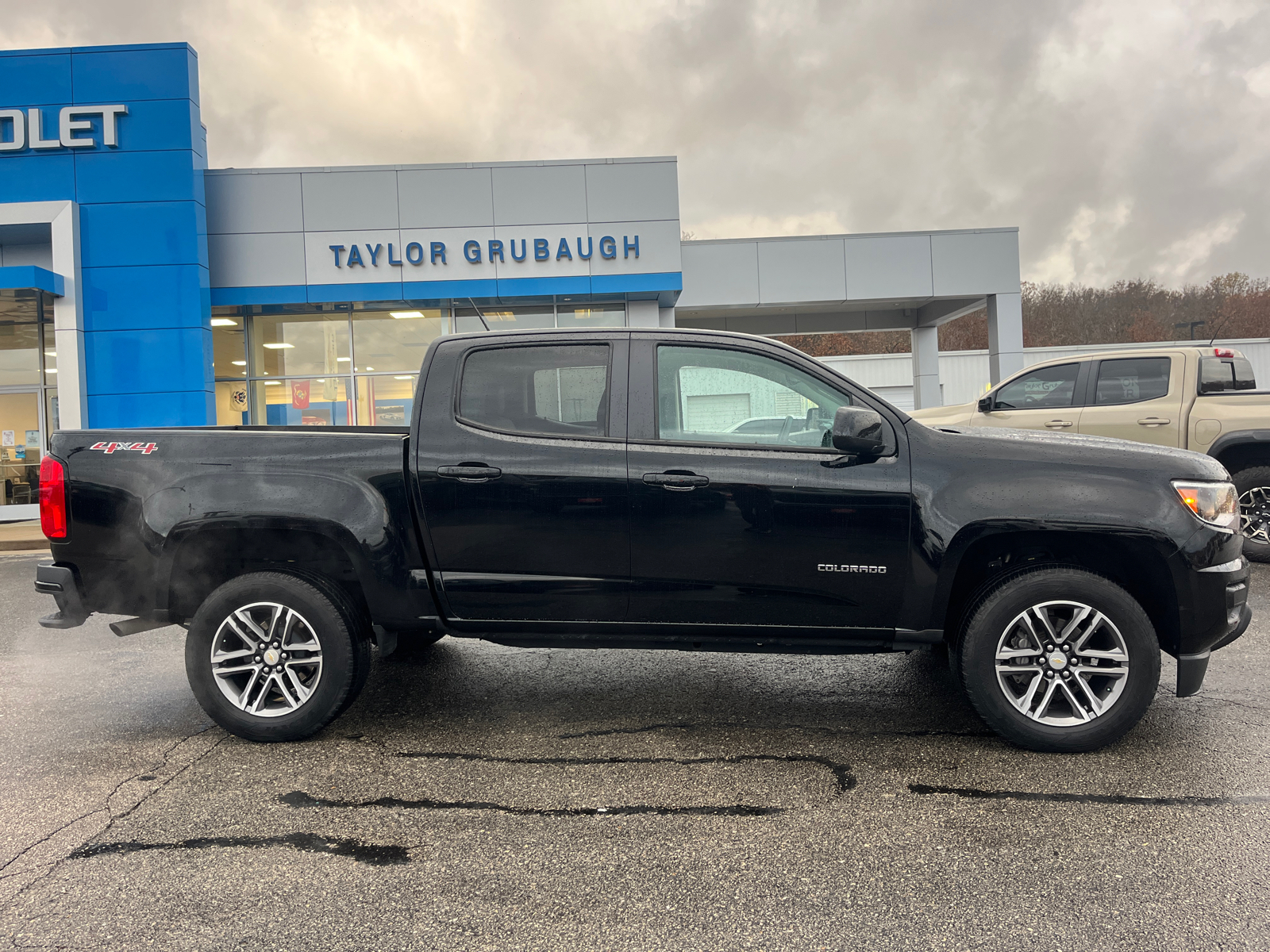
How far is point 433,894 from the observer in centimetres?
283

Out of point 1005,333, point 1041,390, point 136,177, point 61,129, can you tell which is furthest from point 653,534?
point 1005,333

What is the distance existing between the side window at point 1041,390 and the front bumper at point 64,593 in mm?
8544

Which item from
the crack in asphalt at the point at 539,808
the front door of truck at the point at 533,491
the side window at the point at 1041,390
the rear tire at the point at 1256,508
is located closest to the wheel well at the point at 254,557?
the front door of truck at the point at 533,491

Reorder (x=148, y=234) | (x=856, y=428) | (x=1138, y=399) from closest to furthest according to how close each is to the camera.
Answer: (x=856, y=428) < (x=1138, y=399) < (x=148, y=234)

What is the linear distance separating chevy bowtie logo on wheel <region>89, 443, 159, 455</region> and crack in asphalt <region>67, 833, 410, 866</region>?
5.98 ft

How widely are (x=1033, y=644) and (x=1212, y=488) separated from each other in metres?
1.03

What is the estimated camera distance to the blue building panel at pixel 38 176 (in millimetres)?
16609

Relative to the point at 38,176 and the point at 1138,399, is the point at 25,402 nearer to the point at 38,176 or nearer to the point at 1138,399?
the point at 38,176

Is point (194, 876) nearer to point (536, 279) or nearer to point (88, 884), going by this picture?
point (88, 884)

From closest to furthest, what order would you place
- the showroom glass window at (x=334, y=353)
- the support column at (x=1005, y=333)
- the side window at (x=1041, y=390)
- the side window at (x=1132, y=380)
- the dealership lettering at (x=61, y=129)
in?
the side window at (x=1132, y=380)
the side window at (x=1041, y=390)
the dealership lettering at (x=61, y=129)
the showroom glass window at (x=334, y=353)
the support column at (x=1005, y=333)

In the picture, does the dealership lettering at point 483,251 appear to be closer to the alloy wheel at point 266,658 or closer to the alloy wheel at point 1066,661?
the alloy wheel at point 266,658

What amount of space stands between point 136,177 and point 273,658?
628 inches

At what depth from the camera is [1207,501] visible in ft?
12.8

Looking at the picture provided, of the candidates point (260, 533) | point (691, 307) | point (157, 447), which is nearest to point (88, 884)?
point (260, 533)
